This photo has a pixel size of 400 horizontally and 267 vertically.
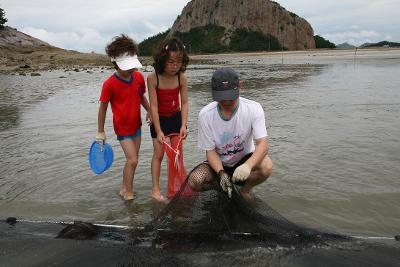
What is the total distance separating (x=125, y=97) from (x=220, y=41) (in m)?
120

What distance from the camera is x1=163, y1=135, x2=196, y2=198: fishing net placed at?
16.2 ft

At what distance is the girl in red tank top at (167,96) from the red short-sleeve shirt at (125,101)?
8.6 inches

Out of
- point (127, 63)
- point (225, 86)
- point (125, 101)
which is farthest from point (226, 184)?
point (127, 63)

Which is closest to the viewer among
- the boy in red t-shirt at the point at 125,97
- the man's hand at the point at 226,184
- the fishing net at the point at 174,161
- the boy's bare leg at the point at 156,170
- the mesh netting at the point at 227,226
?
the mesh netting at the point at 227,226

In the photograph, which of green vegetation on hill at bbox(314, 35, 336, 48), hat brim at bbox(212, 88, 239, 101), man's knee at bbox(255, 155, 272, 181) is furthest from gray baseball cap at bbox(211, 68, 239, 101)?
green vegetation on hill at bbox(314, 35, 336, 48)

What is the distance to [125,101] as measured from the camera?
487cm

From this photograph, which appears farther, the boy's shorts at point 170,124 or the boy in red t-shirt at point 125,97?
the boy's shorts at point 170,124

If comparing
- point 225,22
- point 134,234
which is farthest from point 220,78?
point 225,22

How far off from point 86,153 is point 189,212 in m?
3.93

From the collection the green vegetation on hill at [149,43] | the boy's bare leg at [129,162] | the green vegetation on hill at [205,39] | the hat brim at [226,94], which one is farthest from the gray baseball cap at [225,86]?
the green vegetation on hill at [149,43]

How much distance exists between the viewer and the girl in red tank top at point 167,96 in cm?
457

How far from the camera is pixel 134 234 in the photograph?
3.64 m

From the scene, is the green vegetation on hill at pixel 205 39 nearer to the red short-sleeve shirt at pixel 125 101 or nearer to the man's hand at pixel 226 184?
the red short-sleeve shirt at pixel 125 101

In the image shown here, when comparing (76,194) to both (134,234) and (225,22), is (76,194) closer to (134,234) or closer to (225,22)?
(134,234)
